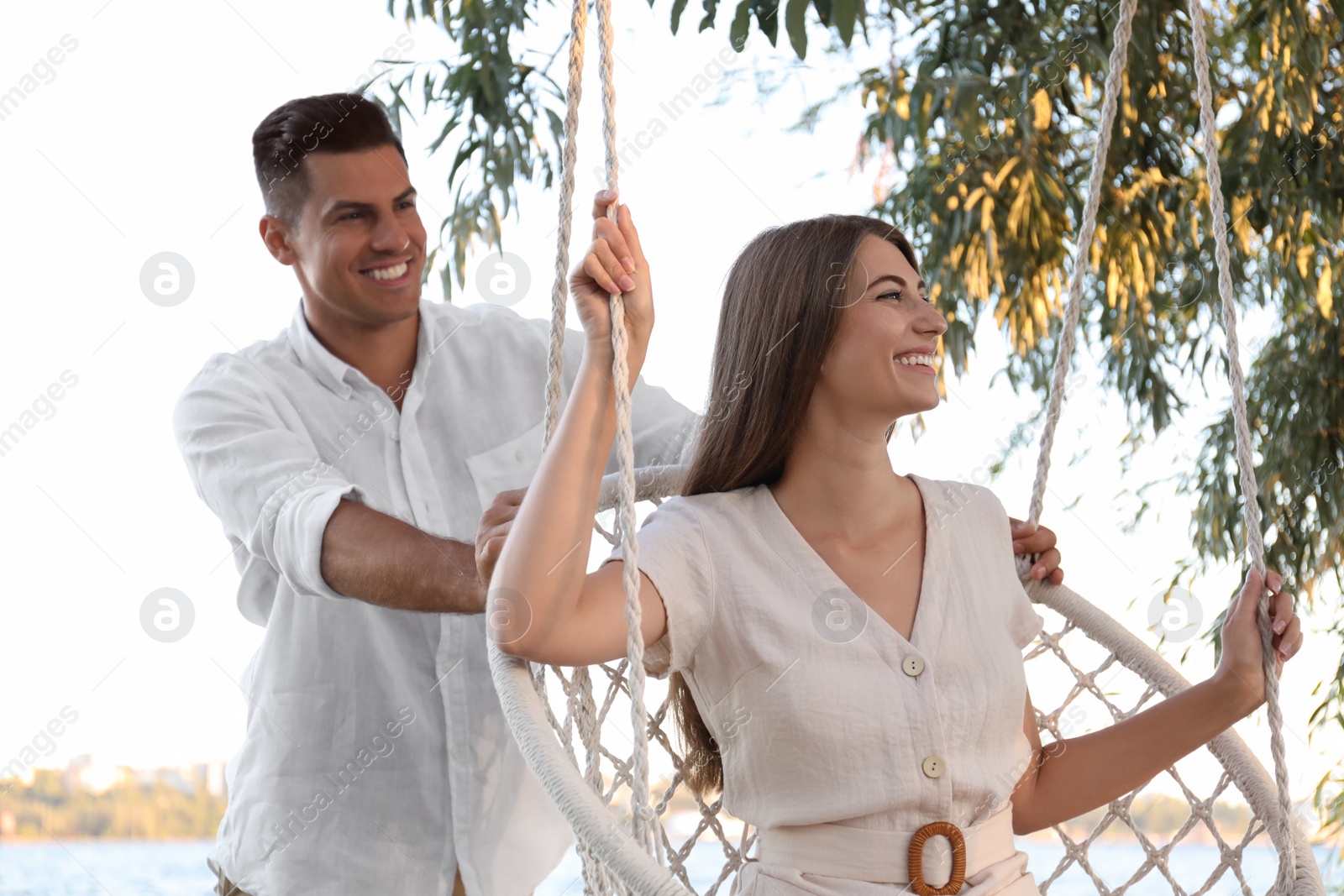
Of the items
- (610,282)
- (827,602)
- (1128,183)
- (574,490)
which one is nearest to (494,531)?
(574,490)

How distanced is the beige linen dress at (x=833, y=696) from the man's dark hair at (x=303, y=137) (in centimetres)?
60

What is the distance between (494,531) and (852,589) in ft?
1.14

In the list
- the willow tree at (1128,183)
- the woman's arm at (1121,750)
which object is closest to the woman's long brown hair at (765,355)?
the woman's arm at (1121,750)

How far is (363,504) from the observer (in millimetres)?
1130

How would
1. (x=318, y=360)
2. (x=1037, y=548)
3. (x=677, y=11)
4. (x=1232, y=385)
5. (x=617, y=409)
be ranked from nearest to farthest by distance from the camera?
1. (x=617, y=409)
2. (x=1232, y=385)
3. (x=1037, y=548)
4. (x=318, y=360)
5. (x=677, y=11)

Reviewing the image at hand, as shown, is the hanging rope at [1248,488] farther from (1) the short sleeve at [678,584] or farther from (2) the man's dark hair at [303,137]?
(2) the man's dark hair at [303,137]

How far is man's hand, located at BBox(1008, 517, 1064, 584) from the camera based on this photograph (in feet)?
4.20

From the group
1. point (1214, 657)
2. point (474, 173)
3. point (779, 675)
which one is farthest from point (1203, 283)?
point (779, 675)

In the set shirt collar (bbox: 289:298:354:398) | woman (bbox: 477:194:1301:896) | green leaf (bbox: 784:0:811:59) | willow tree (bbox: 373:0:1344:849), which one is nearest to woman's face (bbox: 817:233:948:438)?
woman (bbox: 477:194:1301:896)

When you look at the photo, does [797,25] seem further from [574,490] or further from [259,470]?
[259,470]

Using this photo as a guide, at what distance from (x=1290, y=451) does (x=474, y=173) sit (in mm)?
1726

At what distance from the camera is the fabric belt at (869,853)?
3.32 feet

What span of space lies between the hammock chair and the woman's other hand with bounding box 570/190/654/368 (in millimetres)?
22

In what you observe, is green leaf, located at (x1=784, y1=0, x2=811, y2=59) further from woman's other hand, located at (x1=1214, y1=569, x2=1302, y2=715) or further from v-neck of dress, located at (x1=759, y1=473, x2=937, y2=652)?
woman's other hand, located at (x1=1214, y1=569, x2=1302, y2=715)
